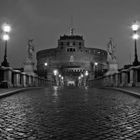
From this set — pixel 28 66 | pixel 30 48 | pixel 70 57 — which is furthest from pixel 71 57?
pixel 28 66

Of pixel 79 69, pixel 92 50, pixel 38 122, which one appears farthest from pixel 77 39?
pixel 38 122

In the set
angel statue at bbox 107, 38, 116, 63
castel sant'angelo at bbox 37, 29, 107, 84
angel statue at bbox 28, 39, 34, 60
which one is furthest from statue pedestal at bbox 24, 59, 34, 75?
castel sant'angelo at bbox 37, 29, 107, 84

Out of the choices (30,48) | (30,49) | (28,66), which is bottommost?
(28,66)

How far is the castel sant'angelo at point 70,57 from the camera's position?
450 feet

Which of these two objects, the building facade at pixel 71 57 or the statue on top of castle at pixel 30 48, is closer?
the statue on top of castle at pixel 30 48

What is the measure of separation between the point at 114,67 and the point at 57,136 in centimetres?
3664

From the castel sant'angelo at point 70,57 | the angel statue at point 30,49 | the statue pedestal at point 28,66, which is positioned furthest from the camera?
the castel sant'angelo at point 70,57

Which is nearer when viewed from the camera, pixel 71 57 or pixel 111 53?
pixel 111 53

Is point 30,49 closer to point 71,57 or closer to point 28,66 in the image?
point 28,66

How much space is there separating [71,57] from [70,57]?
719 mm

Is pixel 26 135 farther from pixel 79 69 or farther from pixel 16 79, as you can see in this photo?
pixel 79 69

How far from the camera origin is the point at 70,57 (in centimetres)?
13888

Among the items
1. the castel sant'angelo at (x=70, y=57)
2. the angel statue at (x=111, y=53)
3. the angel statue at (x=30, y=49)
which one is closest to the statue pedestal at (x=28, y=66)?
the angel statue at (x=30, y=49)

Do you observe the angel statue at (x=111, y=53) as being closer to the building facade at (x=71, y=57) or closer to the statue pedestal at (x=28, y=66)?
the statue pedestal at (x=28, y=66)
